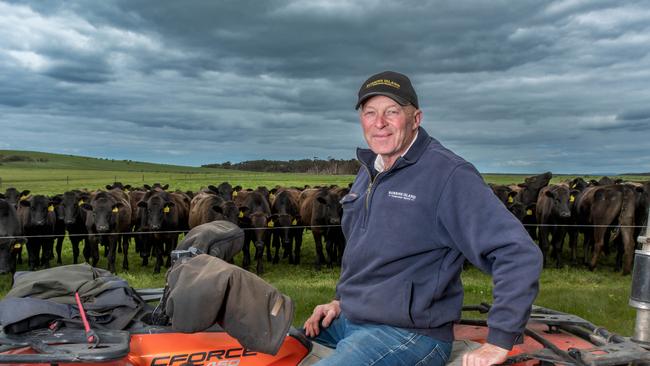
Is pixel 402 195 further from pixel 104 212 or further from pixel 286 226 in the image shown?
pixel 104 212

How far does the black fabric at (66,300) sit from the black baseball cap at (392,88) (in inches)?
67.8

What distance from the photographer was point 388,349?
2672 millimetres

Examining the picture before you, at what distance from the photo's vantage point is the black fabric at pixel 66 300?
8.83ft

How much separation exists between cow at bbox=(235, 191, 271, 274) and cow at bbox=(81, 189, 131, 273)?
9.92 ft

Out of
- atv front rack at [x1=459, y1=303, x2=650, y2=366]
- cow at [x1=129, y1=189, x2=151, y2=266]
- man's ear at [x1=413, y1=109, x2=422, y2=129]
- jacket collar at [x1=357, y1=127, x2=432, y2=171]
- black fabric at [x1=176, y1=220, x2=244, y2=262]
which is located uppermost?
man's ear at [x1=413, y1=109, x2=422, y2=129]

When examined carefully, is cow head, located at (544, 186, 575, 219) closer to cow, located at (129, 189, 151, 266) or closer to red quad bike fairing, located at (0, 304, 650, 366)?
cow, located at (129, 189, 151, 266)

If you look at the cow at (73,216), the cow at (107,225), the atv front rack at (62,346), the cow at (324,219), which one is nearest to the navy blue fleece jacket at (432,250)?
the atv front rack at (62,346)

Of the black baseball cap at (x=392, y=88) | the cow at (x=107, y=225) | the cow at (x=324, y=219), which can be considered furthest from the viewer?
the cow at (x=324, y=219)

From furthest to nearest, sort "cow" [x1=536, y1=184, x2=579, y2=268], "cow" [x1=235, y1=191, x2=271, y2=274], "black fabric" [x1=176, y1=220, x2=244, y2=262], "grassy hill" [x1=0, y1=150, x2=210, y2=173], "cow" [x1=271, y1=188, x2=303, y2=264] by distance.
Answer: "grassy hill" [x1=0, y1=150, x2=210, y2=173] < "cow" [x1=536, y1=184, x2=579, y2=268] < "cow" [x1=271, y1=188, x2=303, y2=264] < "cow" [x1=235, y1=191, x2=271, y2=274] < "black fabric" [x1=176, y1=220, x2=244, y2=262]

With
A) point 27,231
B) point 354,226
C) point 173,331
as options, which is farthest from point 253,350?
point 27,231

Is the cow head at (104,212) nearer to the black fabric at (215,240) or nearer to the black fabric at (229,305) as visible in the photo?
the black fabric at (215,240)

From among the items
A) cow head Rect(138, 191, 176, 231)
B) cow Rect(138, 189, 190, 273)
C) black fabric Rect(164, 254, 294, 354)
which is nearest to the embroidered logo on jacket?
black fabric Rect(164, 254, 294, 354)

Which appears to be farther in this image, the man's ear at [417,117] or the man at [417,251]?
the man's ear at [417,117]

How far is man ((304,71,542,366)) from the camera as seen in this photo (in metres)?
2.42
